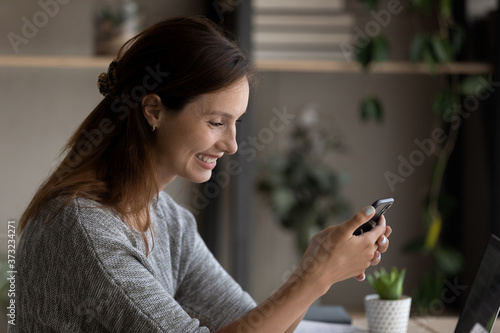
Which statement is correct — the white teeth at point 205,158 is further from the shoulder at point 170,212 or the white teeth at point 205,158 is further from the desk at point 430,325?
the desk at point 430,325

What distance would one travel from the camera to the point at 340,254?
4.31 feet

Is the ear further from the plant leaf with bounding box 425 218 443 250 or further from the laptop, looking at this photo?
the plant leaf with bounding box 425 218 443 250

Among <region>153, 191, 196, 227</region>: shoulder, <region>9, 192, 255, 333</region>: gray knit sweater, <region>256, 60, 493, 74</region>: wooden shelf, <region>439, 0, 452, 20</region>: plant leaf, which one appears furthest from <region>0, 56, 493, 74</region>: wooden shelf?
<region>9, 192, 255, 333</region>: gray knit sweater

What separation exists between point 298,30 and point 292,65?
175mm

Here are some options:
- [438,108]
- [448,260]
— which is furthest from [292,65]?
[448,260]

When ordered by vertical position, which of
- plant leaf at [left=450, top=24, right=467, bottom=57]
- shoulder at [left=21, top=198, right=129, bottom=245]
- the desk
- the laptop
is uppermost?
plant leaf at [left=450, top=24, right=467, bottom=57]

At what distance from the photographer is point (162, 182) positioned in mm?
1503

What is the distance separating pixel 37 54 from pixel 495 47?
6.82 ft

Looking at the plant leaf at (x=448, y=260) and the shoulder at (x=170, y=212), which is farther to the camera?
the plant leaf at (x=448, y=260)

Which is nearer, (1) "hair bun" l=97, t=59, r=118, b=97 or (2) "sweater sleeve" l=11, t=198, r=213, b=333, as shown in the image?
(2) "sweater sleeve" l=11, t=198, r=213, b=333

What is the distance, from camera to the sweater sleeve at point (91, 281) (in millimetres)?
1199

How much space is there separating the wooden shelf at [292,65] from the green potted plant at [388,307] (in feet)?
4.95

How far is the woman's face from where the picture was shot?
141 centimetres

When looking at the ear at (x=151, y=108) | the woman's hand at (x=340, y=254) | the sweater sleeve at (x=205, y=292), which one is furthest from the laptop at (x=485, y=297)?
the ear at (x=151, y=108)
